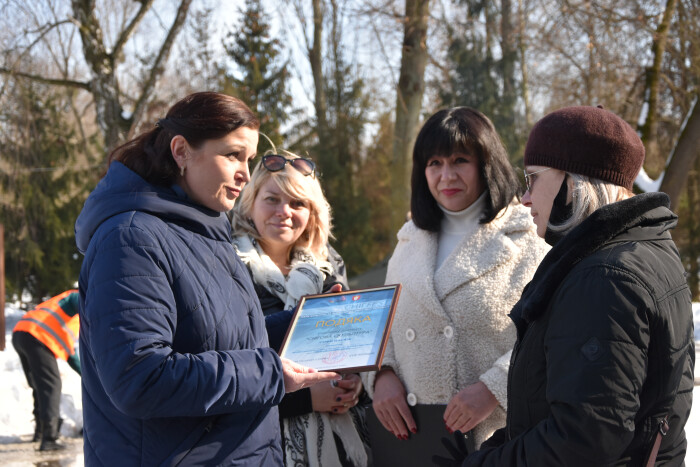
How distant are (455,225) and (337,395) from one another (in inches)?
36.1

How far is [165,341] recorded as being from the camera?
1840mm

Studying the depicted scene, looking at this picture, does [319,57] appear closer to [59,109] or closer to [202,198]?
[59,109]

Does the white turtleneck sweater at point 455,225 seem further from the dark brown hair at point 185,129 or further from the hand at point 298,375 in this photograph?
the dark brown hair at point 185,129

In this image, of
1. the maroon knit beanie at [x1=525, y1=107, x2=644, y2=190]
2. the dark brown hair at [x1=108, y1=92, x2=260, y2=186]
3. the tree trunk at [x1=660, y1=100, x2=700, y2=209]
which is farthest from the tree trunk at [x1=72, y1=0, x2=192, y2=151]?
the maroon knit beanie at [x1=525, y1=107, x2=644, y2=190]

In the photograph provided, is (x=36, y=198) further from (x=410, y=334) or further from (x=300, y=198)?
(x=410, y=334)

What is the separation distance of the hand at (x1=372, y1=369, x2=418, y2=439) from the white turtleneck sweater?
536mm

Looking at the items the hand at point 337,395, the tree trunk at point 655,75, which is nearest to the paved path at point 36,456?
the hand at point 337,395

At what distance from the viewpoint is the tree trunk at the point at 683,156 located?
991 centimetres

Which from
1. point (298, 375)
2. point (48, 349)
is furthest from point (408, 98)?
point (298, 375)

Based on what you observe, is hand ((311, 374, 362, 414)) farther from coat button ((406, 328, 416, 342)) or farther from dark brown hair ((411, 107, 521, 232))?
dark brown hair ((411, 107, 521, 232))

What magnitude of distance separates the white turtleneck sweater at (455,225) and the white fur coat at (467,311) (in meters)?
0.08

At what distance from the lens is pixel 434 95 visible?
20.5 meters

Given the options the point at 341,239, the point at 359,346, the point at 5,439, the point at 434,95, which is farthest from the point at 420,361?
the point at 434,95

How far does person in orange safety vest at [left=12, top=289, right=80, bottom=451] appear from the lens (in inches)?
240
